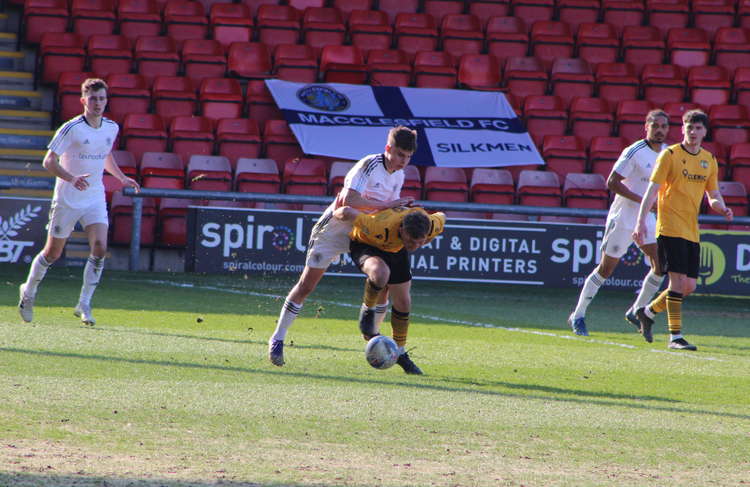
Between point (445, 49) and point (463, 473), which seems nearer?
point (463, 473)

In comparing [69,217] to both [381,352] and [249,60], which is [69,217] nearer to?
[381,352]

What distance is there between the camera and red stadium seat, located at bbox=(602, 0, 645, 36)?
935 inches

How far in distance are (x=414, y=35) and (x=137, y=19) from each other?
5309 millimetres

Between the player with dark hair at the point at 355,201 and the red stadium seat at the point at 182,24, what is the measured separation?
13954 mm

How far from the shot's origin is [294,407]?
6258mm

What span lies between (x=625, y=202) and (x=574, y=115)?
9.58 m

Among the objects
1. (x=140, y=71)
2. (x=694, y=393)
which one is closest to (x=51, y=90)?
(x=140, y=71)

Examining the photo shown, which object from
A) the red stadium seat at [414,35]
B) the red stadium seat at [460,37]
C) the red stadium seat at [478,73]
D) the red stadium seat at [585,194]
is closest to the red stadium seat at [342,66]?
the red stadium seat at [414,35]

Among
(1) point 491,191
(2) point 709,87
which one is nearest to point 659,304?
(1) point 491,191

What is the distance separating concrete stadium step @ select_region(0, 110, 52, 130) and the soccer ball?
44.5 ft

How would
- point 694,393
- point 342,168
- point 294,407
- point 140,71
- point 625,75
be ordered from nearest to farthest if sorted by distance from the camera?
point 294,407
point 694,393
point 342,168
point 140,71
point 625,75

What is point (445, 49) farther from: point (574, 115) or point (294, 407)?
point (294, 407)

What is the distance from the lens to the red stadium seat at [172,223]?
16875 millimetres

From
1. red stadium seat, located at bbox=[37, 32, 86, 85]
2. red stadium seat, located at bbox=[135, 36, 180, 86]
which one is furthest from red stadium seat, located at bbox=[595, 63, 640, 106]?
red stadium seat, located at bbox=[37, 32, 86, 85]
